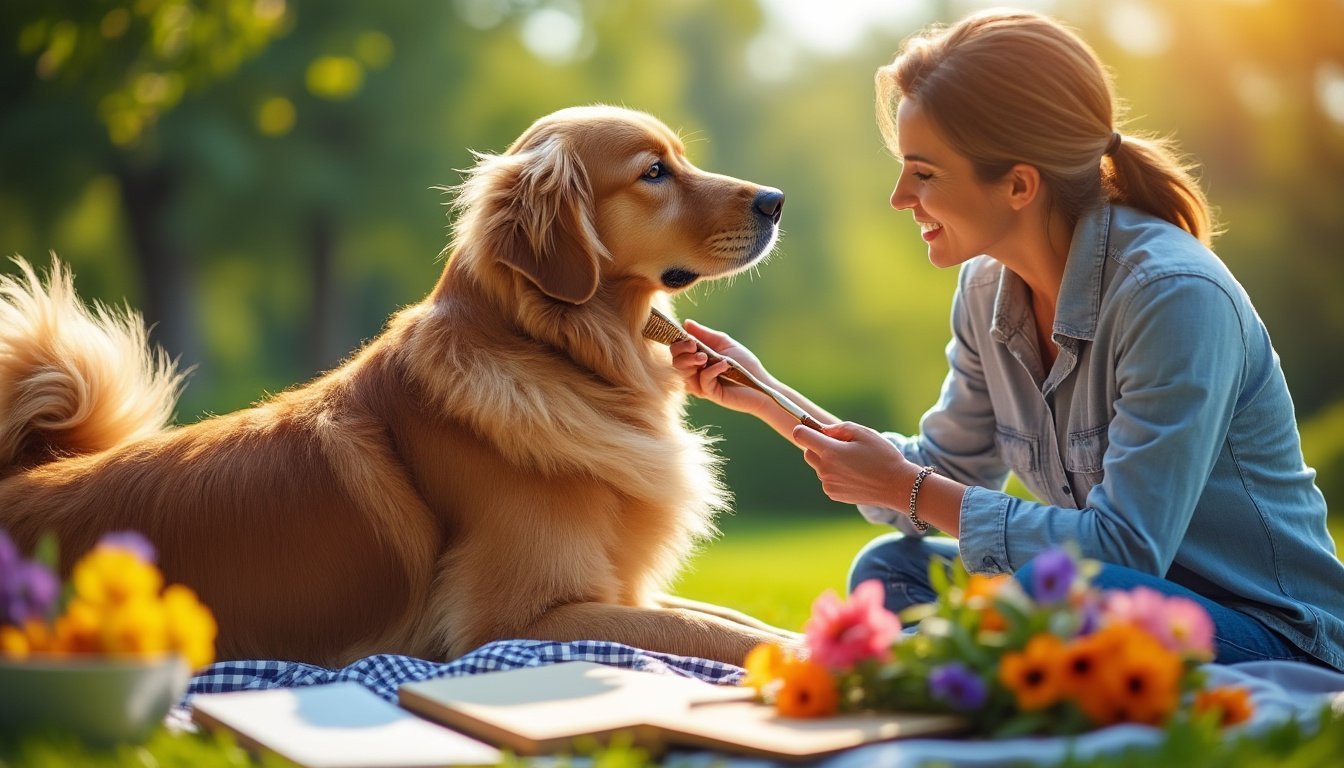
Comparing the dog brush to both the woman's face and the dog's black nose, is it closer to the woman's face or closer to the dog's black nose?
the dog's black nose

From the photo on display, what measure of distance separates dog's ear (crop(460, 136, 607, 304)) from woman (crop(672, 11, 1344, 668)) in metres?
0.75

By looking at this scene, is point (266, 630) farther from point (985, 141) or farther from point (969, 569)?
point (985, 141)

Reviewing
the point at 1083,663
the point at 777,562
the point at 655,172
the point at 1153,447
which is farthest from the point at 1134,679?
the point at 777,562

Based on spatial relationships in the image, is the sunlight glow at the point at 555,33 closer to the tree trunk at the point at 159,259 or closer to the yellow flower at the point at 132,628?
the tree trunk at the point at 159,259

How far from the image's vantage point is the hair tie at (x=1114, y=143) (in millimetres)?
3238

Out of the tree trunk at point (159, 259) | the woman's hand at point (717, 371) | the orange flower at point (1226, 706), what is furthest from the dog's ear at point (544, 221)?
the tree trunk at point (159, 259)

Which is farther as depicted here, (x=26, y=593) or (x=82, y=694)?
(x=26, y=593)

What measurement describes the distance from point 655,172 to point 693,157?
1558 centimetres

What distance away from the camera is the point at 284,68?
15992 mm

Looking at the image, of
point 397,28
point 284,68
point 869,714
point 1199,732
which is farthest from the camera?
point 397,28

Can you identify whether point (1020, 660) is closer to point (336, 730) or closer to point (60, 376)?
point (336, 730)

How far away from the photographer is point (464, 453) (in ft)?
10.9

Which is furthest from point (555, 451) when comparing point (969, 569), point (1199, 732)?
point (1199, 732)

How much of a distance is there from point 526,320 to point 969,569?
4.41ft
